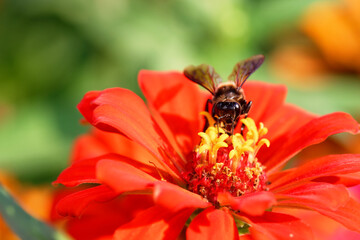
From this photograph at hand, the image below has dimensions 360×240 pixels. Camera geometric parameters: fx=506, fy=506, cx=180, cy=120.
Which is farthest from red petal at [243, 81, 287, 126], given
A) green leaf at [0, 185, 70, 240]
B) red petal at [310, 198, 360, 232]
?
green leaf at [0, 185, 70, 240]

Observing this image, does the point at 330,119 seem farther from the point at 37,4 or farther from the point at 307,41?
the point at 307,41

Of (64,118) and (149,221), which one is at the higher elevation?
(149,221)

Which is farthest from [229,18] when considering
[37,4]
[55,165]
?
[55,165]

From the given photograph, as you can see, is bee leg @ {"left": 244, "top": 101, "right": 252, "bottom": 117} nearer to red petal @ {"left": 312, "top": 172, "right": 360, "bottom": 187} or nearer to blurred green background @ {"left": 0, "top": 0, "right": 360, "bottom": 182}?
red petal @ {"left": 312, "top": 172, "right": 360, "bottom": 187}

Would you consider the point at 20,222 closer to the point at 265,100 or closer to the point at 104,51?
the point at 265,100

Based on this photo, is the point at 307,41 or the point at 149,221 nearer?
the point at 149,221

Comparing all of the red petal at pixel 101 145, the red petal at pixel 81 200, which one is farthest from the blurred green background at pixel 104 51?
the red petal at pixel 81 200

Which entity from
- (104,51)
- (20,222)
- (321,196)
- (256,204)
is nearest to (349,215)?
(321,196)
